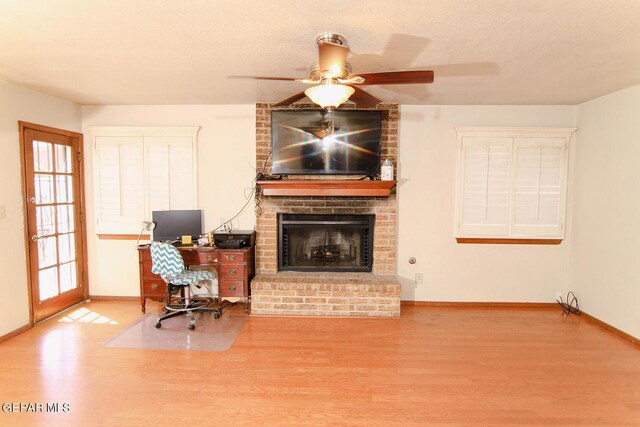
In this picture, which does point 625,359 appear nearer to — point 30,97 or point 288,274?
point 288,274

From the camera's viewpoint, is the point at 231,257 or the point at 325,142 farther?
the point at 325,142

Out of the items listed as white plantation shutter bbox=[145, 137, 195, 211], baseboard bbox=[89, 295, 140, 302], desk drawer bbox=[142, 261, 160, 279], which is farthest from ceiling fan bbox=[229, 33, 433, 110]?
baseboard bbox=[89, 295, 140, 302]

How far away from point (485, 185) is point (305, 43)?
9.03ft

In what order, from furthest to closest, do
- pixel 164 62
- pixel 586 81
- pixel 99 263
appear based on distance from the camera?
1. pixel 99 263
2. pixel 586 81
3. pixel 164 62

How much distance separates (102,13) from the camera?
1.87 m

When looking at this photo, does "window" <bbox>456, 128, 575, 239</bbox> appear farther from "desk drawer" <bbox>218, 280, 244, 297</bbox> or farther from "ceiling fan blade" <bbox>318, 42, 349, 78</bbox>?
"desk drawer" <bbox>218, 280, 244, 297</bbox>

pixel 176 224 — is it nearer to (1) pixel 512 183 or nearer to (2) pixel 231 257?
(2) pixel 231 257

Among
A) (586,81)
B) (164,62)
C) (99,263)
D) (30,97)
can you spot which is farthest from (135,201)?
(586,81)

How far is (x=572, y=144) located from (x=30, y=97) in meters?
5.89

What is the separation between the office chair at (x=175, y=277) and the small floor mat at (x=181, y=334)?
80mm

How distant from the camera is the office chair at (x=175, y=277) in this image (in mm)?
3299

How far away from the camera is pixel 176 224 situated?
12.9ft

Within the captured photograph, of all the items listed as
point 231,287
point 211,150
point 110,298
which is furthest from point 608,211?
point 110,298

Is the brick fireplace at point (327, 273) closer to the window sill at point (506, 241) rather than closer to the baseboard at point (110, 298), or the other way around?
the window sill at point (506, 241)
